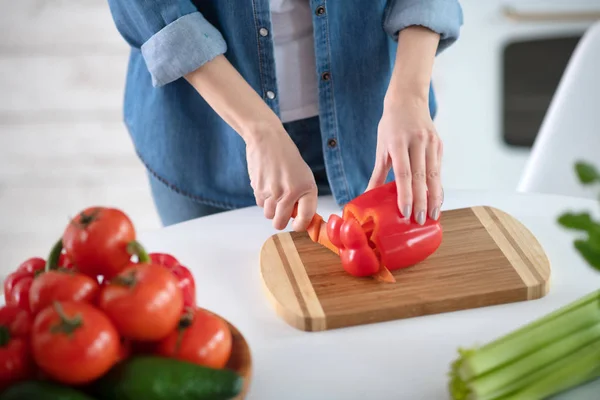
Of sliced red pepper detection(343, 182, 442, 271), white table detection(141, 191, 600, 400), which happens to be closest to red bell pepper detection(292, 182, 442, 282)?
sliced red pepper detection(343, 182, 442, 271)

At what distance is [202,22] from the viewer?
1.35 m

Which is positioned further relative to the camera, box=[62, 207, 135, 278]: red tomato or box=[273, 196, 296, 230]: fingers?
box=[273, 196, 296, 230]: fingers

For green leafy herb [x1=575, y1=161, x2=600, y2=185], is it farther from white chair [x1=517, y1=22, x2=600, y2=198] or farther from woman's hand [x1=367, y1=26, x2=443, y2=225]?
white chair [x1=517, y1=22, x2=600, y2=198]

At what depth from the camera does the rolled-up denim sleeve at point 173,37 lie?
1320 mm

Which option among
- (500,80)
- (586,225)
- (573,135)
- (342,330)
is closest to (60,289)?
(342,330)

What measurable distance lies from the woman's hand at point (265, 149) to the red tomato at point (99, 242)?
356 mm

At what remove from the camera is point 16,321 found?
86 cm

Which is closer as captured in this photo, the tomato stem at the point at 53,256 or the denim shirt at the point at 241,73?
the tomato stem at the point at 53,256

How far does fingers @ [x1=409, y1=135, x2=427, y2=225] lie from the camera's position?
1253 millimetres

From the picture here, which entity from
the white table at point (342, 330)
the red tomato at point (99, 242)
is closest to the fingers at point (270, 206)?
the white table at point (342, 330)

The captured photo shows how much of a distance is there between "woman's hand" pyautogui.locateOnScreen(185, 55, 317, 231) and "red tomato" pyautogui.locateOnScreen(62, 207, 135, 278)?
1.17 feet

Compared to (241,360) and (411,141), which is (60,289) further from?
(411,141)

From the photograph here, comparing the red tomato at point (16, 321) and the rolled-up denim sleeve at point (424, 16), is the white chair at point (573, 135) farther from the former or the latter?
the red tomato at point (16, 321)

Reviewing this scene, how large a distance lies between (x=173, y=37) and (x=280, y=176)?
0.30 meters
